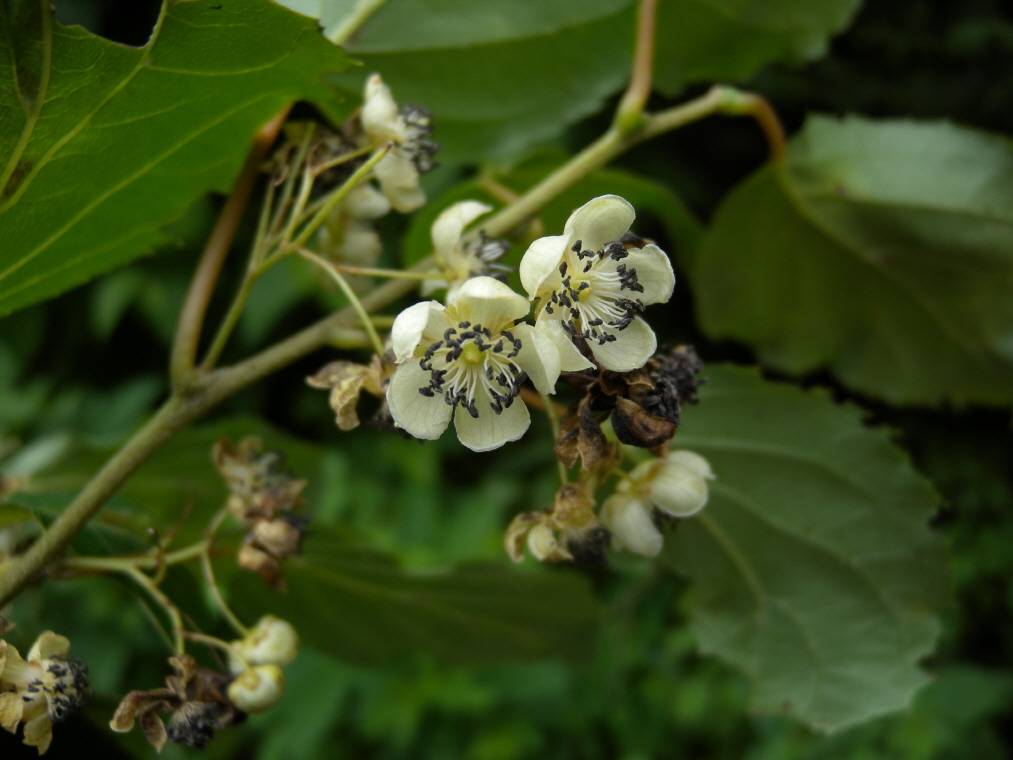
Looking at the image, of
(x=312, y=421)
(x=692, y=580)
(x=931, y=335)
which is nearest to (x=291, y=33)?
(x=692, y=580)

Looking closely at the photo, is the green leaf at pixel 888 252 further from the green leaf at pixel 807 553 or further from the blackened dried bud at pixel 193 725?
the blackened dried bud at pixel 193 725

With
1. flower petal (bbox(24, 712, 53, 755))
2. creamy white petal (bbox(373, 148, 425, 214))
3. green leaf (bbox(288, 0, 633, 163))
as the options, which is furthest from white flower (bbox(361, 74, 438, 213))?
flower petal (bbox(24, 712, 53, 755))

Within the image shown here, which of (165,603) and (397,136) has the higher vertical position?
(397,136)

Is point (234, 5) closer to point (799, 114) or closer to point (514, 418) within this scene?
point (514, 418)

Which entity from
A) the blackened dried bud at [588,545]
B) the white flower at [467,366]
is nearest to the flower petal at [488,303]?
the white flower at [467,366]

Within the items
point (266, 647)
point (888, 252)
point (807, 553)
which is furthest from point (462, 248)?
point (888, 252)

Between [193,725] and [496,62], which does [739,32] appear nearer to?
[496,62]
